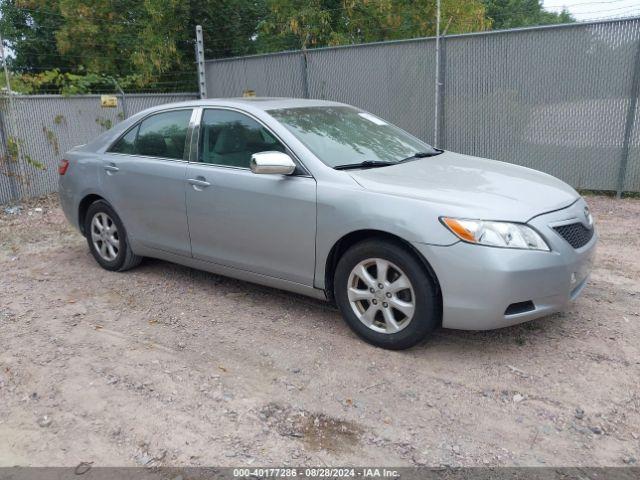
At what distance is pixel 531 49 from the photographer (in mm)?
8461

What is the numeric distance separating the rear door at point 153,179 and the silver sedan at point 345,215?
0.01 metres

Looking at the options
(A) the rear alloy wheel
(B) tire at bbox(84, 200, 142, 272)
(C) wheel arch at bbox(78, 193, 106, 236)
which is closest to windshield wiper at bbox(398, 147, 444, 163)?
(B) tire at bbox(84, 200, 142, 272)

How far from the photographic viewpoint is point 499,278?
3.34m

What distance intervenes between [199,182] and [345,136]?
121 centimetres

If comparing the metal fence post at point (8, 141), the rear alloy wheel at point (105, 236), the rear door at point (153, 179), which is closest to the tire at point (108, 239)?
the rear alloy wheel at point (105, 236)

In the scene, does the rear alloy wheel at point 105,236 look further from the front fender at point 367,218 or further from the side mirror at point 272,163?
the front fender at point 367,218

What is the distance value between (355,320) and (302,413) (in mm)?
902

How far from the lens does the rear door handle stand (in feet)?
15.0

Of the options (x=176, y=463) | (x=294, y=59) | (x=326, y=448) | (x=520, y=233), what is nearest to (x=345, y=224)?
(x=520, y=233)

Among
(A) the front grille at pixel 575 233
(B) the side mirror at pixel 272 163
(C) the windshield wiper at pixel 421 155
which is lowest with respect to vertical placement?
(A) the front grille at pixel 575 233

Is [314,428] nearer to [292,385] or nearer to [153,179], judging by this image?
[292,385]

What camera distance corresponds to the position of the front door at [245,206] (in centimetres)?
407

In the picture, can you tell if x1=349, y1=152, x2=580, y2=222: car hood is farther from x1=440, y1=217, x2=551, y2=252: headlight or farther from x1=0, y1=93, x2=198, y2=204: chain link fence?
x1=0, y1=93, x2=198, y2=204: chain link fence

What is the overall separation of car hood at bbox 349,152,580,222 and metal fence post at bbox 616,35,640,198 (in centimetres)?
429
